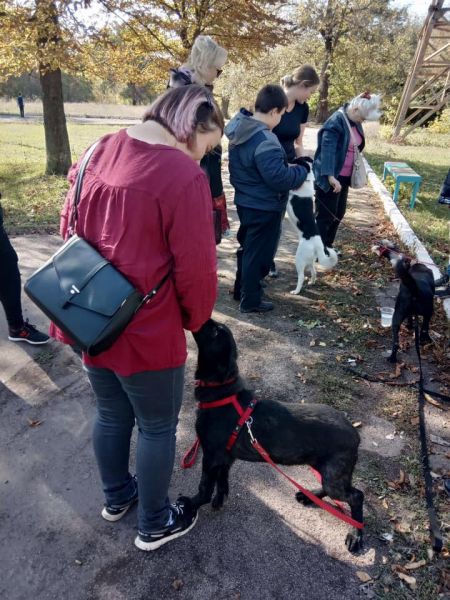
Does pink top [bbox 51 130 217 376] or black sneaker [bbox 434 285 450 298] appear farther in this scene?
black sneaker [bbox 434 285 450 298]

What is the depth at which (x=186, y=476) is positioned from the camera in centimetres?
255

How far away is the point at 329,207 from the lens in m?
5.17

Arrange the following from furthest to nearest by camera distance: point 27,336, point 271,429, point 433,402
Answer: point 27,336 → point 433,402 → point 271,429

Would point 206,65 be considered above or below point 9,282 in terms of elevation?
above

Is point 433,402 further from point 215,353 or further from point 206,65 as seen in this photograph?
point 206,65

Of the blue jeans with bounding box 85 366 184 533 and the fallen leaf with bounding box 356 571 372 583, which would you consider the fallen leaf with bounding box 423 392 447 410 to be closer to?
the fallen leaf with bounding box 356 571 372 583

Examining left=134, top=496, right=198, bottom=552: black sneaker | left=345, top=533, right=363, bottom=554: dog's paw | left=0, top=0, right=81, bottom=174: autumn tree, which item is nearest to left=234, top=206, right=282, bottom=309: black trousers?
left=134, top=496, right=198, bottom=552: black sneaker

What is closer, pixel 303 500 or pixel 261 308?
pixel 303 500

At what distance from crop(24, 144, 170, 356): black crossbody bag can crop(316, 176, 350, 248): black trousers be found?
4.02 meters

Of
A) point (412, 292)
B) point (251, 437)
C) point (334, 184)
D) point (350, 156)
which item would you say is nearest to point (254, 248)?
point (334, 184)

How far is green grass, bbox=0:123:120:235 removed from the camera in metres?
6.68

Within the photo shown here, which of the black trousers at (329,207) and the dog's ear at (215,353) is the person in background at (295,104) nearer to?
the black trousers at (329,207)

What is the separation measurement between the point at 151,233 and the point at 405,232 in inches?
233

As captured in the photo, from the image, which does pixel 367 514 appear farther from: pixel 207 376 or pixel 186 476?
pixel 207 376
